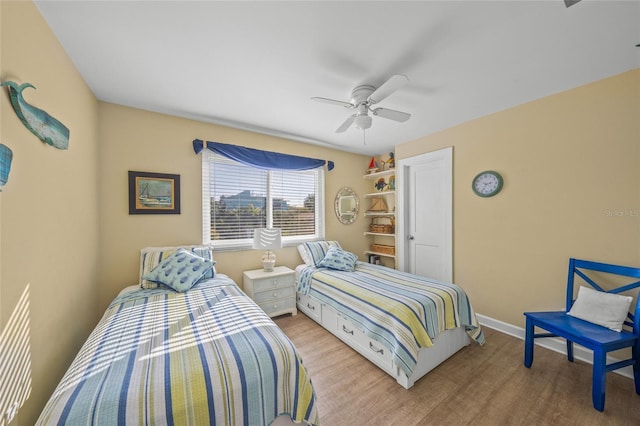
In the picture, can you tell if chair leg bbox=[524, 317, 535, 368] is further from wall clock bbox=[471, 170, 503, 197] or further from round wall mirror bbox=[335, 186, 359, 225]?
round wall mirror bbox=[335, 186, 359, 225]

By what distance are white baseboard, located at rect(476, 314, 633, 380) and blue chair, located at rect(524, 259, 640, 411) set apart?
0.40 ft

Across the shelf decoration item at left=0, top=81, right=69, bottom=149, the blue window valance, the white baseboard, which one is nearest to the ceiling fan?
the blue window valance

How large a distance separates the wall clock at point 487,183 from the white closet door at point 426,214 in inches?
12.0

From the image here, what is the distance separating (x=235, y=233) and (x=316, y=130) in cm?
181

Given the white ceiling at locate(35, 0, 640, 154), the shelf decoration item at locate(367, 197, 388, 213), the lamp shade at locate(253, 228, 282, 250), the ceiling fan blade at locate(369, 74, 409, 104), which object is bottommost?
the lamp shade at locate(253, 228, 282, 250)

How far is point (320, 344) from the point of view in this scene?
7.73 feet

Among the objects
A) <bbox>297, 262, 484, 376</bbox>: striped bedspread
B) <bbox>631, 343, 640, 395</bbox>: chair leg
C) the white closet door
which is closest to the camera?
<bbox>631, 343, 640, 395</bbox>: chair leg

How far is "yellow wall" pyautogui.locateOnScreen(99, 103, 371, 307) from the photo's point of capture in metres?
2.32

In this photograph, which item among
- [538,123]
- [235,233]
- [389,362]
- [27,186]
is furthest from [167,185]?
[538,123]

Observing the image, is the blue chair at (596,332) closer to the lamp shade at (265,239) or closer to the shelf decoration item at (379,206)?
the shelf decoration item at (379,206)

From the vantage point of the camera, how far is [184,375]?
1.03 metres

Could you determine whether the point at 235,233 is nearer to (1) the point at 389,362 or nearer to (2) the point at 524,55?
(1) the point at 389,362

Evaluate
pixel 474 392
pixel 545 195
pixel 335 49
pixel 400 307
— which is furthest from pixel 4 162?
pixel 545 195

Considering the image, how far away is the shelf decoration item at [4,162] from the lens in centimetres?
98
